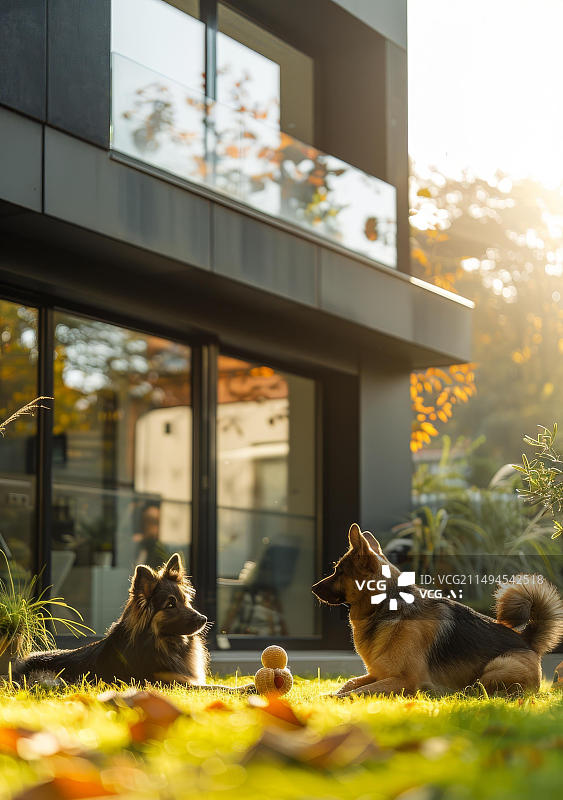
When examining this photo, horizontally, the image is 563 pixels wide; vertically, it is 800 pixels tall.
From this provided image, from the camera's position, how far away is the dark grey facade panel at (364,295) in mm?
9625

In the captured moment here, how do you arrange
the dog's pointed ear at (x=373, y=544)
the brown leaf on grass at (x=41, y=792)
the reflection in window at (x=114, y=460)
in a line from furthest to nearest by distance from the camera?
the reflection in window at (x=114, y=460) → the dog's pointed ear at (x=373, y=544) → the brown leaf on grass at (x=41, y=792)

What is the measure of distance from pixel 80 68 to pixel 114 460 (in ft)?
20.0

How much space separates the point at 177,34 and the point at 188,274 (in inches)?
104

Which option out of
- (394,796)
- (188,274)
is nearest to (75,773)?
(394,796)

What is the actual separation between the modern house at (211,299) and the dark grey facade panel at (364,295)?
3cm

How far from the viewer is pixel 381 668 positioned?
5.47m

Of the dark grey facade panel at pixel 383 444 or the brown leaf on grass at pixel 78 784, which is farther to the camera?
the dark grey facade panel at pixel 383 444

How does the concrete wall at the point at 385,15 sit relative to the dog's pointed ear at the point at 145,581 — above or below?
above

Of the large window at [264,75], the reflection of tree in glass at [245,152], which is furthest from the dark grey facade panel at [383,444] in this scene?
the large window at [264,75]

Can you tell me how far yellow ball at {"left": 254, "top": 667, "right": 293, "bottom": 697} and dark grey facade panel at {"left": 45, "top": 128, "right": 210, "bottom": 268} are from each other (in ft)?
11.5

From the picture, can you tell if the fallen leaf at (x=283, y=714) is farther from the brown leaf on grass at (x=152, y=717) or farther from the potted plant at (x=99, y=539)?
the potted plant at (x=99, y=539)

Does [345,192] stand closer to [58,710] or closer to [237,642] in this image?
[237,642]

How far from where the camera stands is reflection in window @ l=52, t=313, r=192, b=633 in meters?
10.1

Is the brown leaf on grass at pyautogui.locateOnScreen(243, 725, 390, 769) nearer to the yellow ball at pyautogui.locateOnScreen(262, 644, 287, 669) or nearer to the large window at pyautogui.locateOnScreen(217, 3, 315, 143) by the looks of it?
the yellow ball at pyautogui.locateOnScreen(262, 644, 287, 669)
